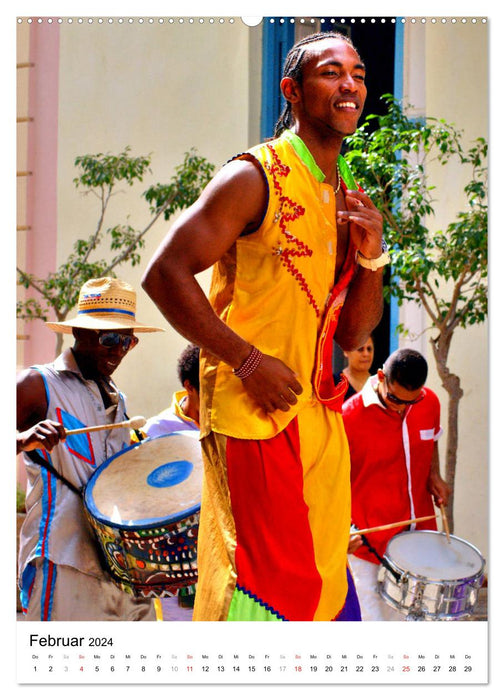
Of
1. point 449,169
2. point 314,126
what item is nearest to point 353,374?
point 449,169

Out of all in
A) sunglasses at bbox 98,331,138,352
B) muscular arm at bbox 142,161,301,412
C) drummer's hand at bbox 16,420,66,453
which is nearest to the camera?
muscular arm at bbox 142,161,301,412

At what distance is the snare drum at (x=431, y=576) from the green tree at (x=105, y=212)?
6.85ft

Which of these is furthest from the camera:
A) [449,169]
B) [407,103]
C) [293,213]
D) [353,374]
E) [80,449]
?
[353,374]

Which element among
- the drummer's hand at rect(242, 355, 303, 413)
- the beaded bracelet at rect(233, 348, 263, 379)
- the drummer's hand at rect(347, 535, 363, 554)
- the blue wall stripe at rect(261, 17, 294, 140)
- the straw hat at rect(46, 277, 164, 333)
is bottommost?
the drummer's hand at rect(347, 535, 363, 554)

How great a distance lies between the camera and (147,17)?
2.69 m

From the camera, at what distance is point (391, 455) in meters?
4.86

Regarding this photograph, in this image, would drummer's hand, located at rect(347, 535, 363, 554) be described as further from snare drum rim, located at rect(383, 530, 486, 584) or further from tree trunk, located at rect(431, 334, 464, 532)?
tree trunk, located at rect(431, 334, 464, 532)

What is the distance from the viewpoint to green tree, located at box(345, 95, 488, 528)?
4551 mm

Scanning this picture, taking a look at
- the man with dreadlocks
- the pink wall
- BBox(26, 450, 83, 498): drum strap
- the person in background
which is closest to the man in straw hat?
BBox(26, 450, 83, 498): drum strap

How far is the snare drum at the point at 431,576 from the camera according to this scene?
3852 mm
